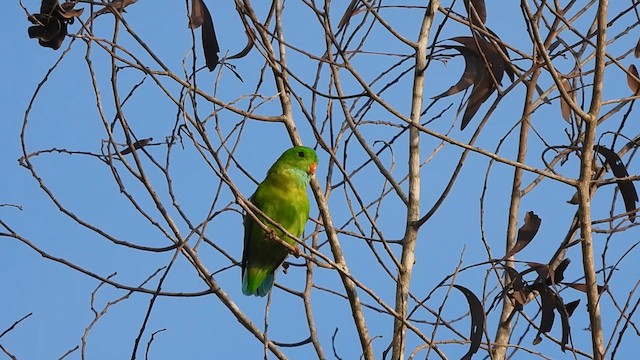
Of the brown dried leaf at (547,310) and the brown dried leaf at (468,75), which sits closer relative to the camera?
the brown dried leaf at (547,310)

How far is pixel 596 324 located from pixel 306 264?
1.27m

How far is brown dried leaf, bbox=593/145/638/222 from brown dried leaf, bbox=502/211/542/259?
1.05 feet

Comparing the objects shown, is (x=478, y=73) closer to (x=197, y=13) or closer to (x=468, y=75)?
(x=468, y=75)

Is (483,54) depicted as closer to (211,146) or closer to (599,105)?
(599,105)

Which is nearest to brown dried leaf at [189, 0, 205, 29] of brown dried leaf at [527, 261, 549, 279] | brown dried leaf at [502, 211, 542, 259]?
brown dried leaf at [502, 211, 542, 259]

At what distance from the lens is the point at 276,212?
418 cm

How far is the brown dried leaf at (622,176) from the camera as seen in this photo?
316 centimetres

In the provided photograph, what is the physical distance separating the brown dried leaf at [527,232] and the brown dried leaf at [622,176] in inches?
12.6

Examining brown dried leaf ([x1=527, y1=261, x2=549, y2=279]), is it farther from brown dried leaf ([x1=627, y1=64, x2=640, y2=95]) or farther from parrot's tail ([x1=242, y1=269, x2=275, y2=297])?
parrot's tail ([x1=242, y1=269, x2=275, y2=297])

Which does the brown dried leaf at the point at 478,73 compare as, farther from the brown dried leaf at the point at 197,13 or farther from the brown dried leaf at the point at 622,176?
the brown dried leaf at the point at 197,13

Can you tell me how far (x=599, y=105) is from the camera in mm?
2811

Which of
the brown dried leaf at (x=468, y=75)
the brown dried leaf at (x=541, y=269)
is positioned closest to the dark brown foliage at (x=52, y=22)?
the brown dried leaf at (x=468, y=75)

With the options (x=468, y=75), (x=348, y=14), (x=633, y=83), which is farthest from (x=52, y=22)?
(x=633, y=83)

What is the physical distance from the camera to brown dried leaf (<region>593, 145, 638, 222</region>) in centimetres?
316
